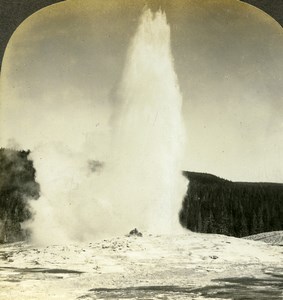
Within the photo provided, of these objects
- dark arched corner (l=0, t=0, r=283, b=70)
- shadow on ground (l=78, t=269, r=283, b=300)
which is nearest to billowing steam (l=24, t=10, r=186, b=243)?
shadow on ground (l=78, t=269, r=283, b=300)

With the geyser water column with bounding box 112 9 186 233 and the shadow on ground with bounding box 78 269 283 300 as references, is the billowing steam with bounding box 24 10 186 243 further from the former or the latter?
the shadow on ground with bounding box 78 269 283 300

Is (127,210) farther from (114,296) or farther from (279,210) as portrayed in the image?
(279,210)

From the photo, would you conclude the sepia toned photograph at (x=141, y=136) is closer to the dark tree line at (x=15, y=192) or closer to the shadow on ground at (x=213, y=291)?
the dark tree line at (x=15, y=192)

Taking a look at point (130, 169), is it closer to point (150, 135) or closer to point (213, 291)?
point (150, 135)

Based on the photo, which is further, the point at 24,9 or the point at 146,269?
the point at 24,9

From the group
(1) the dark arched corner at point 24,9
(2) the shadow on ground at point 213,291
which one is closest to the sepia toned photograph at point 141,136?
(1) the dark arched corner at point 24,9

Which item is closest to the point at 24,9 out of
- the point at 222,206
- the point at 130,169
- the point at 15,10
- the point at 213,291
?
the point at 15,10
